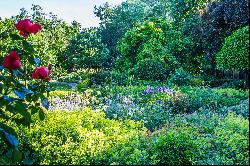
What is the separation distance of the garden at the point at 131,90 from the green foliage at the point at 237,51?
0.13 ft

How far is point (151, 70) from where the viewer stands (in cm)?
1717

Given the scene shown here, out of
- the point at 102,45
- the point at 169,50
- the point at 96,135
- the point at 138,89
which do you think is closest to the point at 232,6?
the point at 169,50

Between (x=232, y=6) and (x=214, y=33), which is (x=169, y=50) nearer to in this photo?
(x=214, y=33)

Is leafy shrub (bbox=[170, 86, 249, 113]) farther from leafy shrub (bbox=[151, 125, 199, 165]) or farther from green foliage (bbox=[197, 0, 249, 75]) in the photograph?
green foliage (bbox=[197, 0, 249, 75])

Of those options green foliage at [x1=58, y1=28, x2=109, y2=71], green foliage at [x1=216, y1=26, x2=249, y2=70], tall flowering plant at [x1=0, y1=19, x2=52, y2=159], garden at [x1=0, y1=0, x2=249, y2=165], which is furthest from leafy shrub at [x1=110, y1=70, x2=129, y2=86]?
tall flowering plant at [x1=0, y1=19, x2=52, y2=159]

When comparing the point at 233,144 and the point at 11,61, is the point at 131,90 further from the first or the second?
the point at 11,61

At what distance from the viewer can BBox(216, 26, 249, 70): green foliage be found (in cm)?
1334

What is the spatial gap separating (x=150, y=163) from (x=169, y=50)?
584 inches

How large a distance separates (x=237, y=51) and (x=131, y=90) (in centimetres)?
443

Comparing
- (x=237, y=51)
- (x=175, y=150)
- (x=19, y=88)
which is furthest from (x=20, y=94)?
(x=237, y=51)

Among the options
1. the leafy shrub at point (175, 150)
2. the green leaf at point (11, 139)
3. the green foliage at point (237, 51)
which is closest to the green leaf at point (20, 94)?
the green leaf at point (11, 139)

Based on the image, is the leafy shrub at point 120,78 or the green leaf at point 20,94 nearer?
the green leaf at point 20,94

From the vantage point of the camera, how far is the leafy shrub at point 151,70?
17156mm

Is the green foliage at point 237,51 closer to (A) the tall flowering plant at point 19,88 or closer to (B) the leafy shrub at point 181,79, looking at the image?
(B) the leafy shrub at point 181,79
